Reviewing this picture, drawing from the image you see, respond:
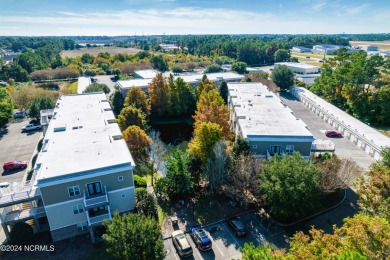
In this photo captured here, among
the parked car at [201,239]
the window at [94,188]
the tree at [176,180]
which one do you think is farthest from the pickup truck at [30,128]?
the parked car at [201,239]

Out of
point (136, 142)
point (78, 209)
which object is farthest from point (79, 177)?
point (136, 142)

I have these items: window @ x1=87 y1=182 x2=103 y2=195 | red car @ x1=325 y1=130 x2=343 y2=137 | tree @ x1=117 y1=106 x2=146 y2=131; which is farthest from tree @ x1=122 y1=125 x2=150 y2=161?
red car @ x1=325 y1=130 x2=343 y2=137

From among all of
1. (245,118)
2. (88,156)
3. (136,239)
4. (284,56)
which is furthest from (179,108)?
(284,56)

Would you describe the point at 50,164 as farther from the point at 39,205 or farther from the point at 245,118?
the point at 245,118

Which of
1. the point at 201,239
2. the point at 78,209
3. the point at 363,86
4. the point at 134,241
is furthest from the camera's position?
the point at 363,86

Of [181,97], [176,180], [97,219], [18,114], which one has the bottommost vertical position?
[18,114]

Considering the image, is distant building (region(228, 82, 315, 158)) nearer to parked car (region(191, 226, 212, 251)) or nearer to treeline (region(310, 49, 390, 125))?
parked car (region(191, 226, 212, 251))

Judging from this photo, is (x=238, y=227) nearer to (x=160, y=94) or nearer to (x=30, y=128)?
(x=160, y=94)
